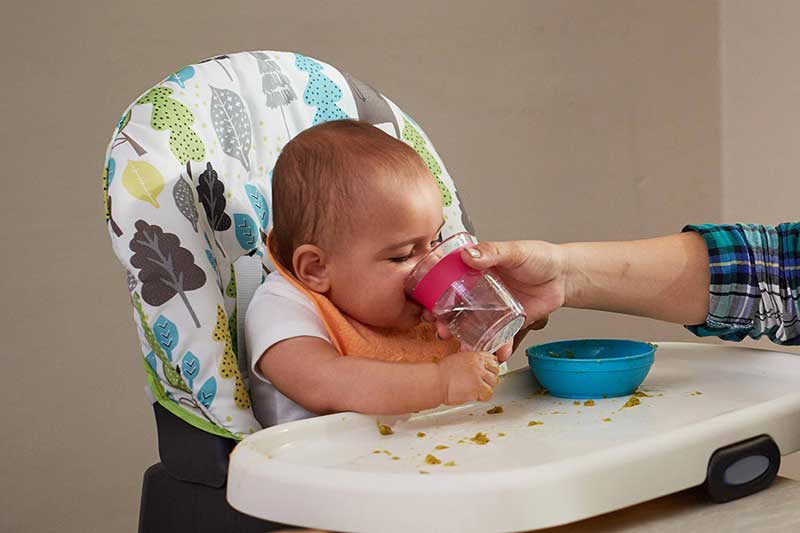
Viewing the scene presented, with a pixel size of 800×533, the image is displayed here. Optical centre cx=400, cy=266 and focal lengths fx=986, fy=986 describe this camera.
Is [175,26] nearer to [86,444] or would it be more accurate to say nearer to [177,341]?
[86,444]

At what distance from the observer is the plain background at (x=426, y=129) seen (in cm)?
185

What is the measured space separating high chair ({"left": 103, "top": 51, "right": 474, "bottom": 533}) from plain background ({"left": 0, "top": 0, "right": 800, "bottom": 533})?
84 centimetres

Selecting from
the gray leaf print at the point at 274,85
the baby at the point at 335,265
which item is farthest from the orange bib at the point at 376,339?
the gray leaf print at the point at 274,85

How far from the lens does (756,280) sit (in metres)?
1.01

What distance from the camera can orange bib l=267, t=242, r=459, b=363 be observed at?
1.01 m

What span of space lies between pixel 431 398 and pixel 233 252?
0.32 meters

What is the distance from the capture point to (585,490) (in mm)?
678

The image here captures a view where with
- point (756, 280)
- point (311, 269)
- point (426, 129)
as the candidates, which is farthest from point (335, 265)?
point (426, 129)

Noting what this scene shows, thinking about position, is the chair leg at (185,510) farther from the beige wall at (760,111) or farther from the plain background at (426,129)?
the beige wall at (760,111)

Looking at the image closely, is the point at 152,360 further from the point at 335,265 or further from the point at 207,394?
the point at 335,265

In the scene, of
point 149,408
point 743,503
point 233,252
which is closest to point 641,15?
point 149,408

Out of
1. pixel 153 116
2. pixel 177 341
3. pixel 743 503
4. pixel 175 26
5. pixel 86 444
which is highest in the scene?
pixel 175 26

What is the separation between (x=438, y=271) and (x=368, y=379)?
119 mm

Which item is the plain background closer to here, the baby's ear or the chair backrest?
the chair backrest
